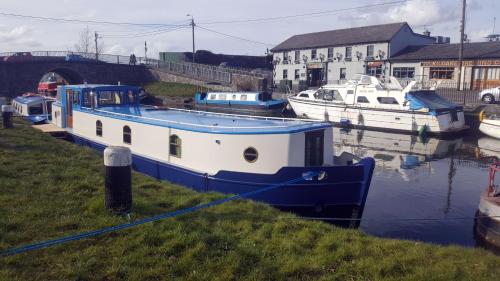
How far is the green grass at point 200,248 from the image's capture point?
4950mm

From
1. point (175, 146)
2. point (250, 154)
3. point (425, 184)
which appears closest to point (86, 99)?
point (175, 146)

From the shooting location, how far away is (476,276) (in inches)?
204

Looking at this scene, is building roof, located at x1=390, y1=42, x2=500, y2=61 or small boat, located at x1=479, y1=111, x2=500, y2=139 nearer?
small boat, located at x1=479, y1=111, x2=500, y2=139

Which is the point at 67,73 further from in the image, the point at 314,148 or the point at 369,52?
the point at 314,148

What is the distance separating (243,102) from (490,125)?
1939 centimetres

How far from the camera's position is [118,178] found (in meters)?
6.28

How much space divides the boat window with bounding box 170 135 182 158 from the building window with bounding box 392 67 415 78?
3869 cm

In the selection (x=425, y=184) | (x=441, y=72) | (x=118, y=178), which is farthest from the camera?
(x=441, y=72)

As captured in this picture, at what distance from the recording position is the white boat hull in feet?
86.4

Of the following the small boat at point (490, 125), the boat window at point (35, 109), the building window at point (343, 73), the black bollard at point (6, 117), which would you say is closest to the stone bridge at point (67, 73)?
the boat window at point (35, 109)

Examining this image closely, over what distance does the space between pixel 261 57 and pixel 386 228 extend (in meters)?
69.8

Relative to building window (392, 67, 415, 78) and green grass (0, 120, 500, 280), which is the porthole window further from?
building window (392, 67, 415, 78)

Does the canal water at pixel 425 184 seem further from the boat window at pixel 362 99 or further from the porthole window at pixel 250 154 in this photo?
the boat window at pixel 362 99

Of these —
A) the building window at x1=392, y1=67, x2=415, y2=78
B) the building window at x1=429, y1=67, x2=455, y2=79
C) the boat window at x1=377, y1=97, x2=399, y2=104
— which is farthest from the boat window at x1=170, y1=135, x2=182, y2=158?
the building window at x1=392, y1=67, x2=415, y2=78
